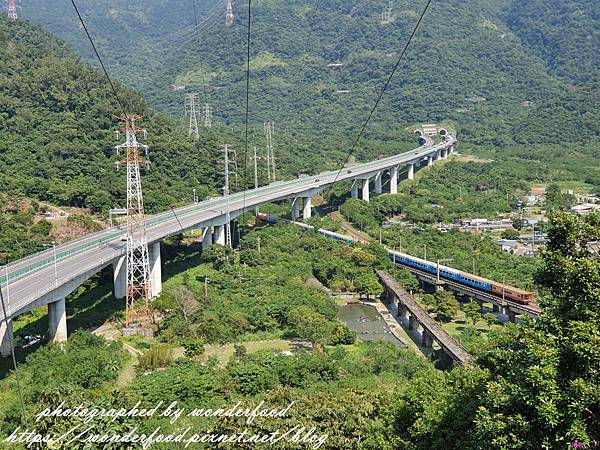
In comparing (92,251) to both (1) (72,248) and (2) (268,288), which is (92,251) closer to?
(1) (72,248)

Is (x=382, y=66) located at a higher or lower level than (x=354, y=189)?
higher

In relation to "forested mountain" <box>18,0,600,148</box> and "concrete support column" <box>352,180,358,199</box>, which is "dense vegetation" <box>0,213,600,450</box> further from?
"forested mountain" <box>18,0,600,148</box>

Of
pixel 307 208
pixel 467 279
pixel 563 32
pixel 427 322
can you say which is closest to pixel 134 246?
pixel 427 322

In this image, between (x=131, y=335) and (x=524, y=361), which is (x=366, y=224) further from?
(x=524, y=361)

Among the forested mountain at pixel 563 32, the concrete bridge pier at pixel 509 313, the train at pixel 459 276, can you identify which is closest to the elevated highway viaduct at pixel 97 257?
the train at pixel 459 276

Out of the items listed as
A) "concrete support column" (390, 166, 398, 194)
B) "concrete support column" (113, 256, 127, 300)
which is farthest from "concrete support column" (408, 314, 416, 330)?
"concrete support column" (390, 166, 398, 194)

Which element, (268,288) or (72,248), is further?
(268,288)

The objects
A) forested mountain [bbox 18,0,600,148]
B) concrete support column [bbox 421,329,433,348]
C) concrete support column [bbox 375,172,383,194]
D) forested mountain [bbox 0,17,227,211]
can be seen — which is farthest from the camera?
forested mountain [bbox 18,0,600,148]
